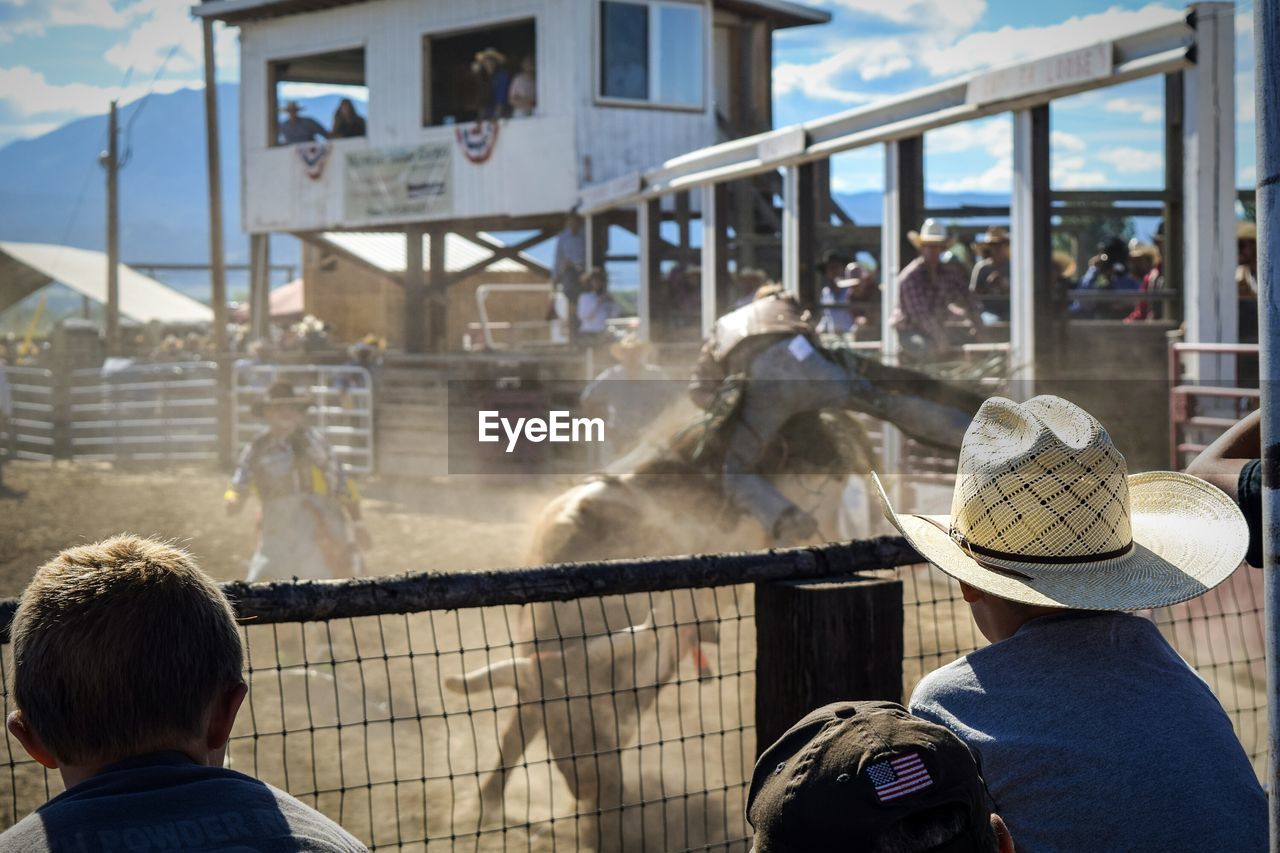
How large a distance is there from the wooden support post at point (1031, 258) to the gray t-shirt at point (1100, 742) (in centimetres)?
695

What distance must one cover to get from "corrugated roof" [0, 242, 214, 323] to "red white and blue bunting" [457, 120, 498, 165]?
43.1ft

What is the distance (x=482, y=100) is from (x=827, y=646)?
643 inches

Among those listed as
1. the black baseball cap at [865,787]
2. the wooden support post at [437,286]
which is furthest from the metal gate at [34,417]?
the black baseball cap at [865,787]

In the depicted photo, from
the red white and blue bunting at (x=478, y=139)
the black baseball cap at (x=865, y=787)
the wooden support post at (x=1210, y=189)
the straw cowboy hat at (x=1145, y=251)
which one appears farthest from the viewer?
the red white and blue bunting at (x=478, y=139)

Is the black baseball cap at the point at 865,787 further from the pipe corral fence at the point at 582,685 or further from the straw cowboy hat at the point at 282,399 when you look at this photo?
the straw cowboy hat at the point at 282,399

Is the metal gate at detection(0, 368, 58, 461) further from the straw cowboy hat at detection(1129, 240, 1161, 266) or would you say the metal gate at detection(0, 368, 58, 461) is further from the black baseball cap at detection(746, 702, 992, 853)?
the black baseball cap at detection(746, 702, 992, 853)

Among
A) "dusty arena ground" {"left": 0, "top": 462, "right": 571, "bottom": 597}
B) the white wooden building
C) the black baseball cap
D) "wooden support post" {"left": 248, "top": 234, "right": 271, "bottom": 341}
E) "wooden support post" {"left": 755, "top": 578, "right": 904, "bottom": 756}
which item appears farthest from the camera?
"wooden support post" {"left": 248, "top": 234, "right": 271, "bottom": 341}

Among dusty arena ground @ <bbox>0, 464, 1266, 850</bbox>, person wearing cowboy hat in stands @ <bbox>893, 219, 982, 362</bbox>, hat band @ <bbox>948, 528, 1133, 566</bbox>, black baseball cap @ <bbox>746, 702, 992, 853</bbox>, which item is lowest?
dusty arena ground @ <bbox>0, 464, 1266, 850</bbox>

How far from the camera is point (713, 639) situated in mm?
6914

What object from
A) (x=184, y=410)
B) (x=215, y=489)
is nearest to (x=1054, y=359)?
(x=215, y=489)

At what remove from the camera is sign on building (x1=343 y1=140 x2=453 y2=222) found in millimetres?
18422

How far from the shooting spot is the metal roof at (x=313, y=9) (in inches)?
744

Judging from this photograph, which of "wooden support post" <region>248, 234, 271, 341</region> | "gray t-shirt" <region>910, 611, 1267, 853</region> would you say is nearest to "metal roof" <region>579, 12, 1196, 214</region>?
"gray t-shirt" <region>910, 611, 1267, 853</region>

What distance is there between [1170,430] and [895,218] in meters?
3.17
